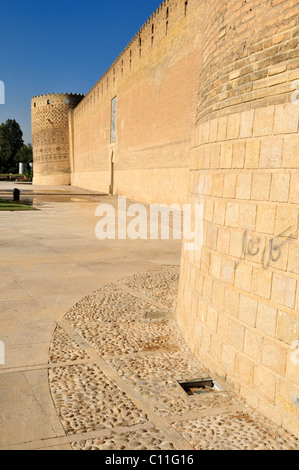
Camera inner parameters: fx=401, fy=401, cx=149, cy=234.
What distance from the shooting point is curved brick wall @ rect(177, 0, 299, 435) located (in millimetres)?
2723

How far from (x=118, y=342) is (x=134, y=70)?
21059 millimetres

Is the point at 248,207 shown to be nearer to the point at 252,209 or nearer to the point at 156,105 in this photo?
the point at 252,209

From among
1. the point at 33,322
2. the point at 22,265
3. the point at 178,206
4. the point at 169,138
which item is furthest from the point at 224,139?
the point at 169,138

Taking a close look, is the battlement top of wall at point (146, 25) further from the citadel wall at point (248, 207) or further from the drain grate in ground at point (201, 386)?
the drain grate in ground at point (201, 386)

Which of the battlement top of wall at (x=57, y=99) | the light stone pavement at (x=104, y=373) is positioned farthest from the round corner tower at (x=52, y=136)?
the light stone pavement at (x=104, y=373)

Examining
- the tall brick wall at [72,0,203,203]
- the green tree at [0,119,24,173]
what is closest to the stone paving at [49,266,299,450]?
the tall brick wall at [72,0,203,203]

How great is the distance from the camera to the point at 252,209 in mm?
3045

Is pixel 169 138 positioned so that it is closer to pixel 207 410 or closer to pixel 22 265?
pixel 22 265

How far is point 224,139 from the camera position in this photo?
11.3 ft

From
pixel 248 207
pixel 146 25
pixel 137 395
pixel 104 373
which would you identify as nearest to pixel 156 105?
pixel 146 25

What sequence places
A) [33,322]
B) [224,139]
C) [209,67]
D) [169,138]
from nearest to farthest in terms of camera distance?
[224,139]
[209,67]
[33,322]
[169,138]

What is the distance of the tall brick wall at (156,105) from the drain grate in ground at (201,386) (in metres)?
12.1

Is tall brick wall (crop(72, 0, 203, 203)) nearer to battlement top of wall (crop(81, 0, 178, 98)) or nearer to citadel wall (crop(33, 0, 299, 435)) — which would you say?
battlement top of wall (crop(81, 0, 178, 98))

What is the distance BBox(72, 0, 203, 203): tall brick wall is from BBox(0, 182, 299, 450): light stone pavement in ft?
33.0
